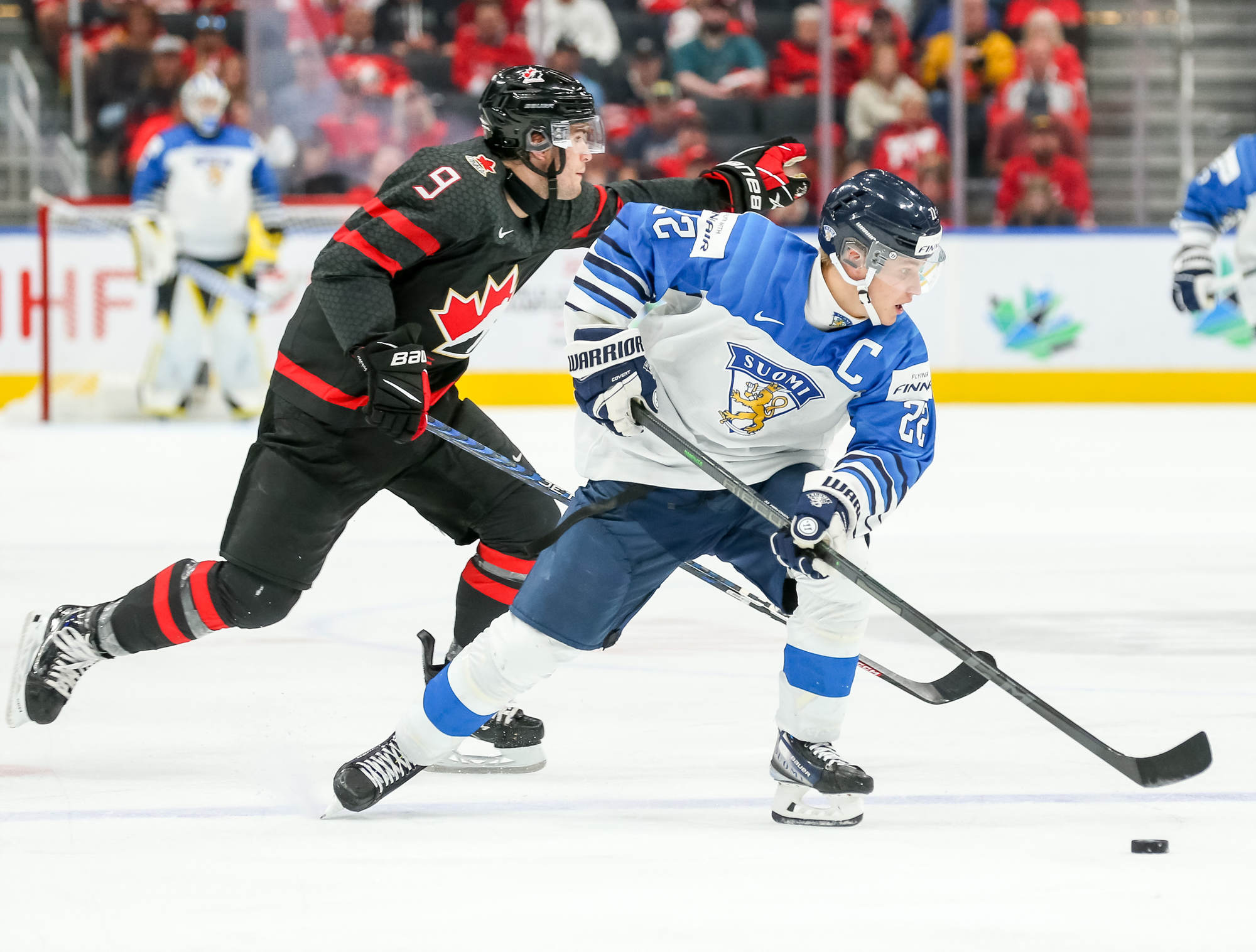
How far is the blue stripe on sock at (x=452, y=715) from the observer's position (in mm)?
2588

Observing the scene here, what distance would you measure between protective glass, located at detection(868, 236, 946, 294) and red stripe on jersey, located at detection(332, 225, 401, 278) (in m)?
0.75

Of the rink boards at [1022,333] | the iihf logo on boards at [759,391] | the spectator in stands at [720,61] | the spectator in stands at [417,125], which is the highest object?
the spectator in stands at [720,61]

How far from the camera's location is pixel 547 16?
983cm

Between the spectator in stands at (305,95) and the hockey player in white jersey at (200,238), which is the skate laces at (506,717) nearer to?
the hockey player in white jersey at (200,238)

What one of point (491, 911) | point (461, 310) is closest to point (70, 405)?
point (461, 310)

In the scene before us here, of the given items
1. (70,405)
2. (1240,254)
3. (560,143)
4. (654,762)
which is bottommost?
(70,405)

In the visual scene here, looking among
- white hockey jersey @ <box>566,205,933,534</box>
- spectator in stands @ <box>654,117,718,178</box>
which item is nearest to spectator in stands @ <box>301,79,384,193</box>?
spectator in stands @ <box>654,117,718,178</box>

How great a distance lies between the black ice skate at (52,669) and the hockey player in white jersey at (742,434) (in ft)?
2.14

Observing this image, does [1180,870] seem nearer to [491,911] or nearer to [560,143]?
[491,911]

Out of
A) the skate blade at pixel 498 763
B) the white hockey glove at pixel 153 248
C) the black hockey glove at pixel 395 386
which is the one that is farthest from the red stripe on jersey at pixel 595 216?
the white hockey glove at pixel 153 248

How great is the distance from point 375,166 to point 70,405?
189 cm

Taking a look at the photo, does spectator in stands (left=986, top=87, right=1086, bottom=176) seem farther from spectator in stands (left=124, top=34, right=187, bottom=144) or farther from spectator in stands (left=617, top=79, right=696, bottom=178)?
spectator in stands (left=124, top=34, right=187, bottom=144)

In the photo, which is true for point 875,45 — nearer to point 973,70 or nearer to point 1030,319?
point 973,70

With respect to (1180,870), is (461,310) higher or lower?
higher
